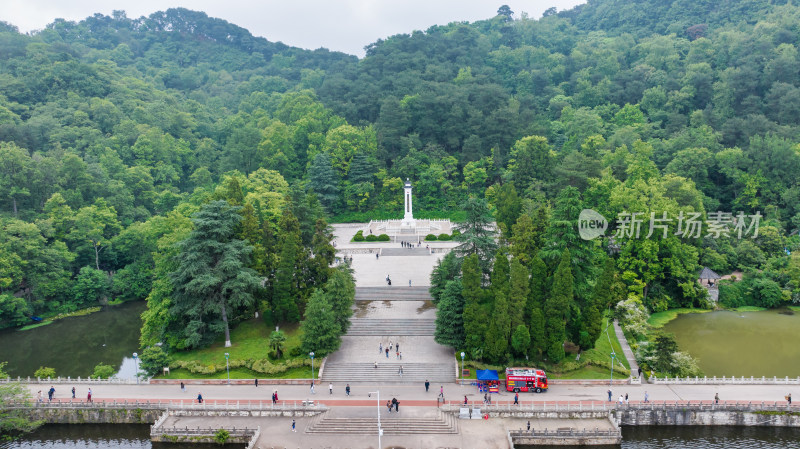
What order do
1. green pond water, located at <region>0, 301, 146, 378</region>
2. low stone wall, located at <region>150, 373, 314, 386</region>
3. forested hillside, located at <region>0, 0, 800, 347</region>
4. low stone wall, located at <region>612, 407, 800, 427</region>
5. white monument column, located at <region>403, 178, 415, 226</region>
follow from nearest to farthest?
1. low stone wall, located at <region>612, 407, 800, 427</region>
2. low stone wall, located at <region>150, 373, 314, 386</region>
3. green pond water, located at <region>0, 301, 146, 378</region>
4. forested hillside, located at <region>0, 0, 800, 347</region>
5. white monument column, located at <region>403, 178, 415, 226</region>

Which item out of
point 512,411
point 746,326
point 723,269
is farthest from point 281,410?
point 723,269

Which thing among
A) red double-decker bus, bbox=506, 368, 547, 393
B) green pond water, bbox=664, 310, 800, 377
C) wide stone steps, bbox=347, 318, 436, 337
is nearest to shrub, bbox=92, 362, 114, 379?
wide stone steps, bbox=347, 318, 436, 337

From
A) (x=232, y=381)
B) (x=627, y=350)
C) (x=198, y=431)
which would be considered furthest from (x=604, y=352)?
(x=198, y=431)

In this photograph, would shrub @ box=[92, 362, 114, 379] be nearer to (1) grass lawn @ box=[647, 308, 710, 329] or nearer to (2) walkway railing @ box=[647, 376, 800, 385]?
(2) walkway railing @ box=[647, 376, 800, 385]

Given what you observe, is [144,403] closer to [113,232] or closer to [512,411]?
[512,411]

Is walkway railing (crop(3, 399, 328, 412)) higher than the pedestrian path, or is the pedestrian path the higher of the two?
the pedestrian path

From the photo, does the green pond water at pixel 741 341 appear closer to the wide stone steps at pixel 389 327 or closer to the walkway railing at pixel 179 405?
the wide stone steps at pixel 389 327
